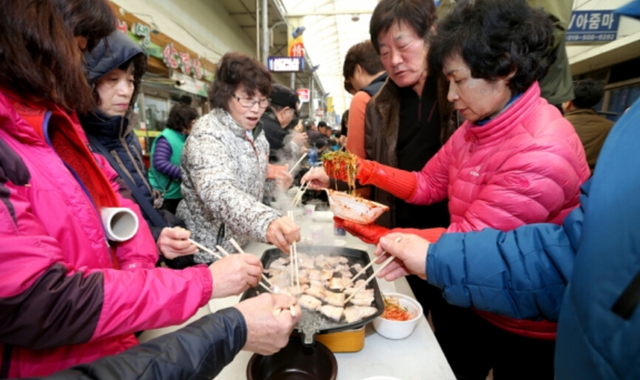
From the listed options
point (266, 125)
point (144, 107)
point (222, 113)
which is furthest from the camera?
point (144, 107)

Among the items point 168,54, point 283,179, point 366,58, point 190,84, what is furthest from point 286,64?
point 283,179

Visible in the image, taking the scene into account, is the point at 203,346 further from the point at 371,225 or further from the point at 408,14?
the point at 408,14

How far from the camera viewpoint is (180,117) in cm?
436

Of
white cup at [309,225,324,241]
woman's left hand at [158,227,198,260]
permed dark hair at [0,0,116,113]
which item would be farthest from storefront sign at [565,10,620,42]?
permed dark hair at [0,0,116,113]

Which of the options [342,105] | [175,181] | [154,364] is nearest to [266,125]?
[175,181]

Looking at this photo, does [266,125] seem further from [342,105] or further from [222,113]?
[342,105]

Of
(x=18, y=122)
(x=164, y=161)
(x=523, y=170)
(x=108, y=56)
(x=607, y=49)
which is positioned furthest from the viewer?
(x=607, y=49)

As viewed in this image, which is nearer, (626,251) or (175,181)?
(626,251)

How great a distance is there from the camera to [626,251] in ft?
2.00

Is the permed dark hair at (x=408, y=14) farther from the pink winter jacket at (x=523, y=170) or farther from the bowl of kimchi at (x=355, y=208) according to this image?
the bowl of kimchi at (x=355, y=208)

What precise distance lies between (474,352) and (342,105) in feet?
145

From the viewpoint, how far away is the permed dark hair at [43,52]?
847 mm

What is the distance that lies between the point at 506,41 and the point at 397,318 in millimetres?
1389

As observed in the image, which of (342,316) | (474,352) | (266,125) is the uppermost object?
(266,125)
